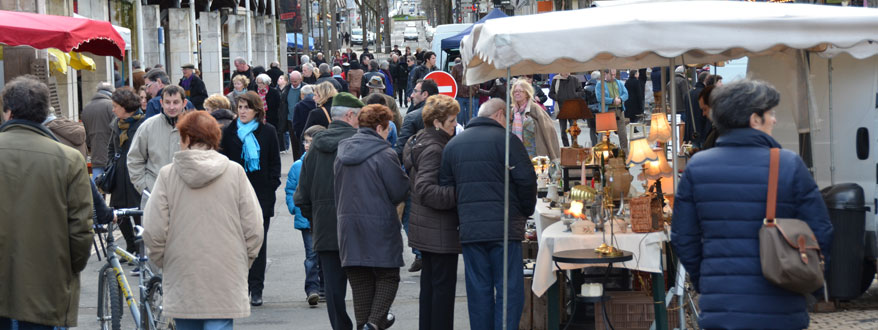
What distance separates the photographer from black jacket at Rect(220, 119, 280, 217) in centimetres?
917

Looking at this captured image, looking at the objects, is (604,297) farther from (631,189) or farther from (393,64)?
(393,64)

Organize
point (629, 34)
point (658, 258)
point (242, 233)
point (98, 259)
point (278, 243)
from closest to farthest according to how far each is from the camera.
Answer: point (242, 233) < point (629, 34) < point (658, 258) < point (98, 259) < point (278, 243)

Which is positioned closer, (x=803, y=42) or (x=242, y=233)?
(x=242, y=233)

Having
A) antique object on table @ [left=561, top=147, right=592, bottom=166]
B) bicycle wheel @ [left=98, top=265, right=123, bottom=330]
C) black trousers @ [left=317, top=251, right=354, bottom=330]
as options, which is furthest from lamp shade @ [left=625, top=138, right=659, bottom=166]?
bicycle wheel @ [left=98, top=265, right=123, bottom=330]

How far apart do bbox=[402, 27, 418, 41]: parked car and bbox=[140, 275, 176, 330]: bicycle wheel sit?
9272 centimetres

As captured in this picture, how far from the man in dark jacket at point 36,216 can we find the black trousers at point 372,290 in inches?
83.2

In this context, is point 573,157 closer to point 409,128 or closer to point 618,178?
point 618,178

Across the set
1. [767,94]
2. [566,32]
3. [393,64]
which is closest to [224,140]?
[566,32]

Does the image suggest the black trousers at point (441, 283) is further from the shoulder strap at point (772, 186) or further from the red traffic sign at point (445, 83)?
the red traffic sign at point (445, 83)

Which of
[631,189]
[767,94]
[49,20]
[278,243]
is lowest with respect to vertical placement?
[278,243]

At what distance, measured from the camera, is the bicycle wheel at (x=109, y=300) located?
7.20 metres

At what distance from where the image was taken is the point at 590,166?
342 inches

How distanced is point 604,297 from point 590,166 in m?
1.43

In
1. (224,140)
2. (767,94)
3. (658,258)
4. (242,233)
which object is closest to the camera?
(767,94)
